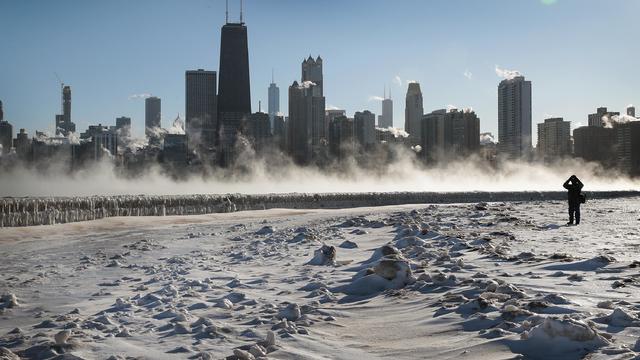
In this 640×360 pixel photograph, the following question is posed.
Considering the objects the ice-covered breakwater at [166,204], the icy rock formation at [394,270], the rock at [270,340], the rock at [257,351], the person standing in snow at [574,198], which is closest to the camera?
the rock at [257,351]

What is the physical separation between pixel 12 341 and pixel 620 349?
6239 mm

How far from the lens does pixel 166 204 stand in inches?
1282

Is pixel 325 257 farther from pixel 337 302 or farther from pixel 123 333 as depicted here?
pixel 123 333

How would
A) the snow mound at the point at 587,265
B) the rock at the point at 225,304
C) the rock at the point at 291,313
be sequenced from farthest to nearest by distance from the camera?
the snow mound at the point at 587,265
the rock at the point at 225,304
the rock at the point at 291,313

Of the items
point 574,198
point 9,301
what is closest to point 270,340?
point 9,301

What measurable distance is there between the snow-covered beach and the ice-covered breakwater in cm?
1183

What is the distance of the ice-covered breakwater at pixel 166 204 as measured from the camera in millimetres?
24344

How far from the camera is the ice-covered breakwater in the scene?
24.3 meters

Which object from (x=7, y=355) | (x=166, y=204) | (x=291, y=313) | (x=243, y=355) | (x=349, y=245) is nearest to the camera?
(x=243, y=355)

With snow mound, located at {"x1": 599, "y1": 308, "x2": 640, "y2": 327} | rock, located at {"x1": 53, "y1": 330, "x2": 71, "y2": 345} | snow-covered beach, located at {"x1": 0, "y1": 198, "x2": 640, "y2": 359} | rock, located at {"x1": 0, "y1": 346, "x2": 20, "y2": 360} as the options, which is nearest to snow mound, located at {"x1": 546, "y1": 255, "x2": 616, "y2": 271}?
snow-covered beach, located at {"x1": 0, "y1": 198, "x2": 640, "y2": 359}

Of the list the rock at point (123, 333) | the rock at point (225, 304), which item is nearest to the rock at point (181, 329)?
the rock at point (123, 333)

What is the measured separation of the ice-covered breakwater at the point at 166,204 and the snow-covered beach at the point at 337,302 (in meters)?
11.8

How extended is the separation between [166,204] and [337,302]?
2648cm

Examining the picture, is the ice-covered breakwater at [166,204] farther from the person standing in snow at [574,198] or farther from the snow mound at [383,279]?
the person standing in snow at [574,198]
